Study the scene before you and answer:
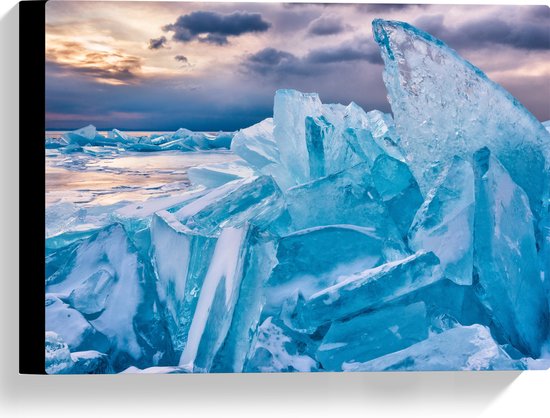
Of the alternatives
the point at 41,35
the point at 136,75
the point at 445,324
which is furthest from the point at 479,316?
the point at 41,35

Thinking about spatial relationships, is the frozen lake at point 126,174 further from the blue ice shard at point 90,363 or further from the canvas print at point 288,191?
the blue ice shard at point 90,363

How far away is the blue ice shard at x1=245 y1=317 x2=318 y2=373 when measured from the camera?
1643 mm

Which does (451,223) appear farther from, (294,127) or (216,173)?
(216,173)

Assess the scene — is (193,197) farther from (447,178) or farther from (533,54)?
(533,54)

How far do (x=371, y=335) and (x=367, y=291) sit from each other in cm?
10

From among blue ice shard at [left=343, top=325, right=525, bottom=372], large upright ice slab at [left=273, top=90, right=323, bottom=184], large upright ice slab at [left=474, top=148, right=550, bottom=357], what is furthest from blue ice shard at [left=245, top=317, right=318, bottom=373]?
large upright ice slab at [left=474, top=148, right=550, bottom=357]

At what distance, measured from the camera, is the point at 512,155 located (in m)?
1.70

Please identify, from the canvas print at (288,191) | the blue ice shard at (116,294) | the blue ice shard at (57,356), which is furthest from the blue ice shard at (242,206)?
the blue ice shard at (57,356)

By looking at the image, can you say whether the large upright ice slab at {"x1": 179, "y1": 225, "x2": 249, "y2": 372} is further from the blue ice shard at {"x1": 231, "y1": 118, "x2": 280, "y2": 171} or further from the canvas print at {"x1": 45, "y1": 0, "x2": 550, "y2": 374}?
the blue ice shard at {"x1": 231, "y1": 118, "x2": 280, "y2": 171}

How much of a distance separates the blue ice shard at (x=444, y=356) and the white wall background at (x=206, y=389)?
0.05m

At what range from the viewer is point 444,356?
1.66 m

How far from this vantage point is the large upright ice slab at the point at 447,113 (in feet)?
5.52

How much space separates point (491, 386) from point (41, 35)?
127 centimetres

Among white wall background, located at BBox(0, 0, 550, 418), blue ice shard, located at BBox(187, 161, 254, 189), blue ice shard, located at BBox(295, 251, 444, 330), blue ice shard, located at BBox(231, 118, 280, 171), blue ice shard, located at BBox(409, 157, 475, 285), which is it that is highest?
blue ice shard, located at BBox(231, 118, 280, 171)
